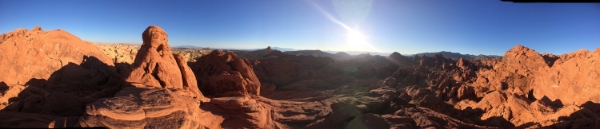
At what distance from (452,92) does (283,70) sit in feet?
35.9

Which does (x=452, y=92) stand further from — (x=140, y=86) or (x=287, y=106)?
(x=140, y=86)

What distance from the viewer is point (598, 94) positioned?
12.7 metres

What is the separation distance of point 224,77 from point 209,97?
1.15m

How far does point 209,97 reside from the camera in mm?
12734

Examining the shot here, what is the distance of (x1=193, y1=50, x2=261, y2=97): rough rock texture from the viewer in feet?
43.9

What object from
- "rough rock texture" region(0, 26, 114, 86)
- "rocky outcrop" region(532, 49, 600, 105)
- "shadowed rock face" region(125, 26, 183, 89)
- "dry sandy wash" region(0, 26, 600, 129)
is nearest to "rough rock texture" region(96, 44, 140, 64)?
"rough rock texture" region(0, 26, 114, 86)

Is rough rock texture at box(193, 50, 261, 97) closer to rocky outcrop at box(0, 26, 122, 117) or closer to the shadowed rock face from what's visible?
the shadowed rock face

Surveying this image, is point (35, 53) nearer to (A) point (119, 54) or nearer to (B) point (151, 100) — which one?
(B) point (151, 100)

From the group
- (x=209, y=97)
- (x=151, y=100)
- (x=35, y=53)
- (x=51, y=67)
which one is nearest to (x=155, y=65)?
(x=209, y=97)

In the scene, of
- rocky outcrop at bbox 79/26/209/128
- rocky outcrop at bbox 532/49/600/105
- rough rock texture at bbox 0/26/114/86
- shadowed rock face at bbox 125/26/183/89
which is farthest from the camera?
rocky outcrop at bbox 532/49/600/105

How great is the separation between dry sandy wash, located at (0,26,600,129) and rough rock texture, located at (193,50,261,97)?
0.16 feet

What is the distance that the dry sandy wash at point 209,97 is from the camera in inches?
275

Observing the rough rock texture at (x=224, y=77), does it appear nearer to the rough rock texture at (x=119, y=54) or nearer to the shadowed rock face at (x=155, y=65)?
the shadowed rock face at (x=155, y=65)

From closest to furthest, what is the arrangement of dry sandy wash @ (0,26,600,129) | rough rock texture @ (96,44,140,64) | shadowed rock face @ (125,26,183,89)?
dry sandy wash @ (0,26,600,129) → shadowed rock face @ (125,26,183,89) → rough rock texture @ (96,44,140,64)
